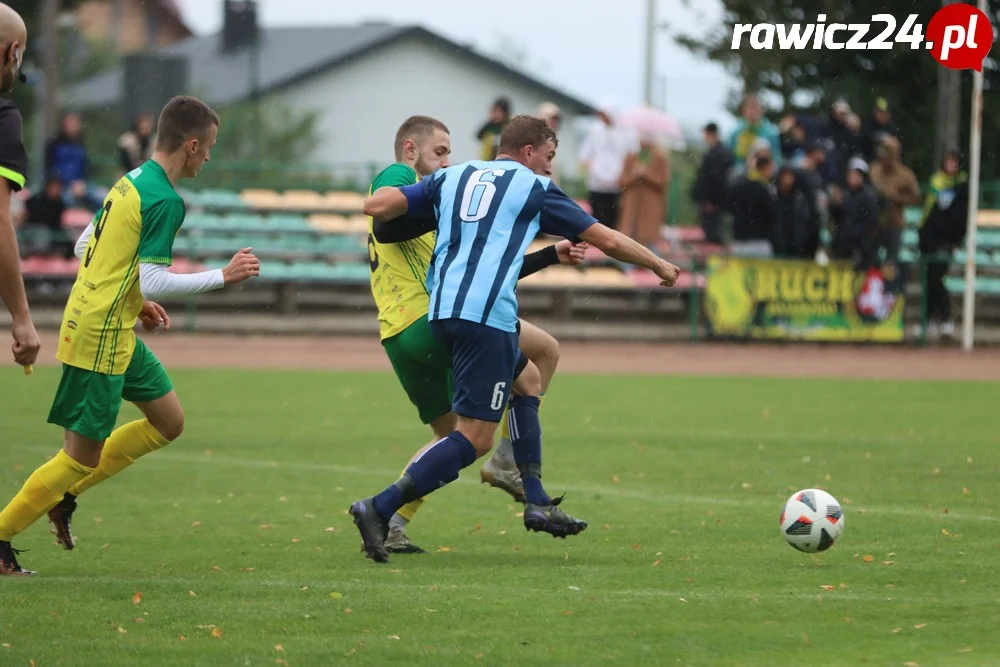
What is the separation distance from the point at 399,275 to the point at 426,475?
1.16 metres

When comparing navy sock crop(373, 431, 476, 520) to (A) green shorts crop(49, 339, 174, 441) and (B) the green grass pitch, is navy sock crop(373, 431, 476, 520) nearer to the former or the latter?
(B) the green grass pitch

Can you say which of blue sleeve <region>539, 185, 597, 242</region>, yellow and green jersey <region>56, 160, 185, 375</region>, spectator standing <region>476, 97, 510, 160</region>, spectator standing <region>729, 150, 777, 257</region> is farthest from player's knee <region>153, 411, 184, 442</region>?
spectator standing <region>729, 150, 777, 257</region>

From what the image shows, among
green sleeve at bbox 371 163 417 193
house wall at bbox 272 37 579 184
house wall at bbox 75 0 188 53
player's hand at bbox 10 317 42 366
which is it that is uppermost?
house wall at bbox 75 0 188 53

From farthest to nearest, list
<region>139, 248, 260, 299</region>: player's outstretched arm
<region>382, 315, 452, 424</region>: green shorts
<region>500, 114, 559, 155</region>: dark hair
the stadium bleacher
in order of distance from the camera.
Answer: the stadium bleacher, <region>382, 315, 452, 424</region>: green shorts, <region>500, 114, 559, 155</region>: dark hair, <region>139, 248, 260, 299</region>: player's outstretched arm

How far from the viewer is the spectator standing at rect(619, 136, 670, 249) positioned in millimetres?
22562

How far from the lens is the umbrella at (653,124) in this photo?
23.2 meters

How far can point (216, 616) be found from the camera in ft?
18.8

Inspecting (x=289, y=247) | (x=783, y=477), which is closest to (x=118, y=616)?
(x=783, y=477)

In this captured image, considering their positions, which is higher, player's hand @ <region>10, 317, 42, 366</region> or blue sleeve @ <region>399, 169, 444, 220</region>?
blue sleeve @ <region>399, 169, 444, 220</region>

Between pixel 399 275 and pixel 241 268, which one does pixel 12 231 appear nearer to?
pixel 241 268

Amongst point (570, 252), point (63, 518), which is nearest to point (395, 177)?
point (570, 252)

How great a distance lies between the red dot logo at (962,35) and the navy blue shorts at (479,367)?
15320 mm

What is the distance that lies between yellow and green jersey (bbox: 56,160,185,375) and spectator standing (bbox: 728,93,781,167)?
15992 millimetres

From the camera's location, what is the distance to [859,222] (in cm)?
2123
